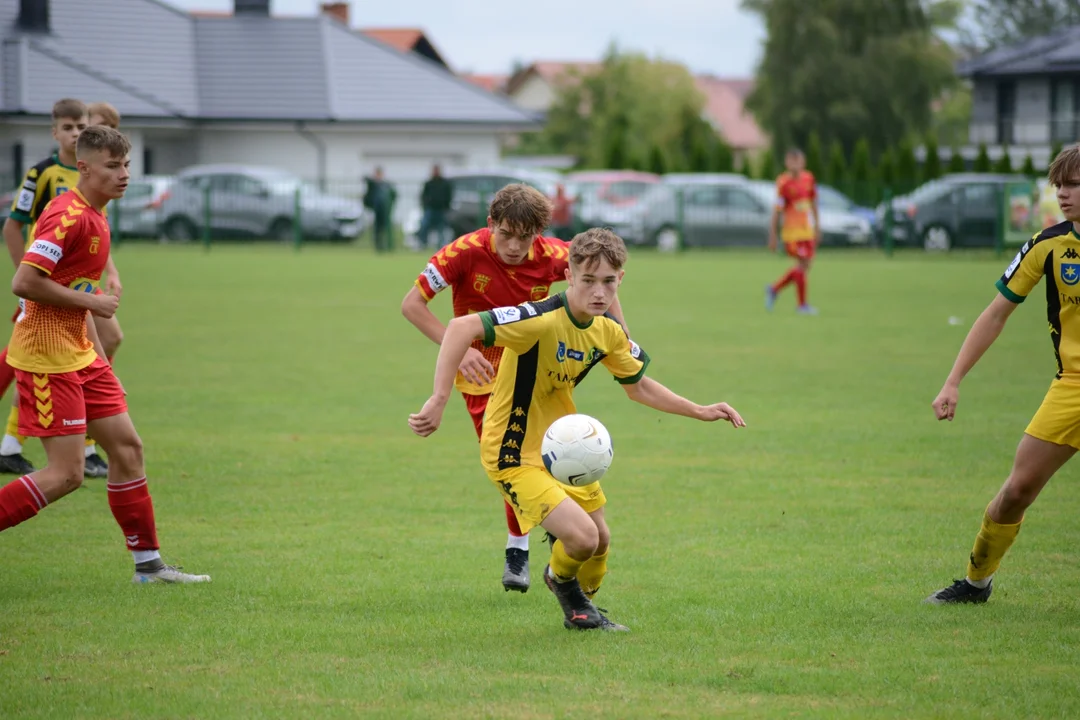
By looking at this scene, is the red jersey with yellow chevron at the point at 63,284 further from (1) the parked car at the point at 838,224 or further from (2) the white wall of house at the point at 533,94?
(2) the white wall of house at the point at 533,94

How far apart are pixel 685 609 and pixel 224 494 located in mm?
3544

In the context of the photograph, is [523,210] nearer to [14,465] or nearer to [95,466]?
[95,466]

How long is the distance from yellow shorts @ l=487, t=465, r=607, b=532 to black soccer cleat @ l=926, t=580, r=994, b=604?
1615 millimetres

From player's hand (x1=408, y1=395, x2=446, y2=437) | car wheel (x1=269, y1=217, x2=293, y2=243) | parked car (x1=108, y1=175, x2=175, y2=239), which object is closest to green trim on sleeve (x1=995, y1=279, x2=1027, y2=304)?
player's hand (x1=408, y1=395, x2=446, y2=437)

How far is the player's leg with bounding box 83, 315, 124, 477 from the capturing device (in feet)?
27.6

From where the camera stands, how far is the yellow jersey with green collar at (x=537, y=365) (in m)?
5.36

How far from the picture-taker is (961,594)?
5.92 m

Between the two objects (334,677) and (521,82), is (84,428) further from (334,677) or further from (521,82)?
(521,82)

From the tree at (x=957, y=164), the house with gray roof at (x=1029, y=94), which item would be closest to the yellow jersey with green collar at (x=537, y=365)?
the tree at (x=957, y=164)

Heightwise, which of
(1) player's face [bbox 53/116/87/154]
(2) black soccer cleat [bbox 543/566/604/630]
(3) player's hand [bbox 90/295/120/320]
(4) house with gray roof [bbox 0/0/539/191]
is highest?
(4) house with gray roof [bbox 0/0/539/191]

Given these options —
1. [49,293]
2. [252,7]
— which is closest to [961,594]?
[49,293]

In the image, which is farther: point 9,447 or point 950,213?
point 950,213

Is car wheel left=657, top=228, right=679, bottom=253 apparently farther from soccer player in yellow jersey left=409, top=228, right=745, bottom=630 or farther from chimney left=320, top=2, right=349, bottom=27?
chimney left=320, top=2, right=349, bottom=27

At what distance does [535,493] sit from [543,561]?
1.60 metres
